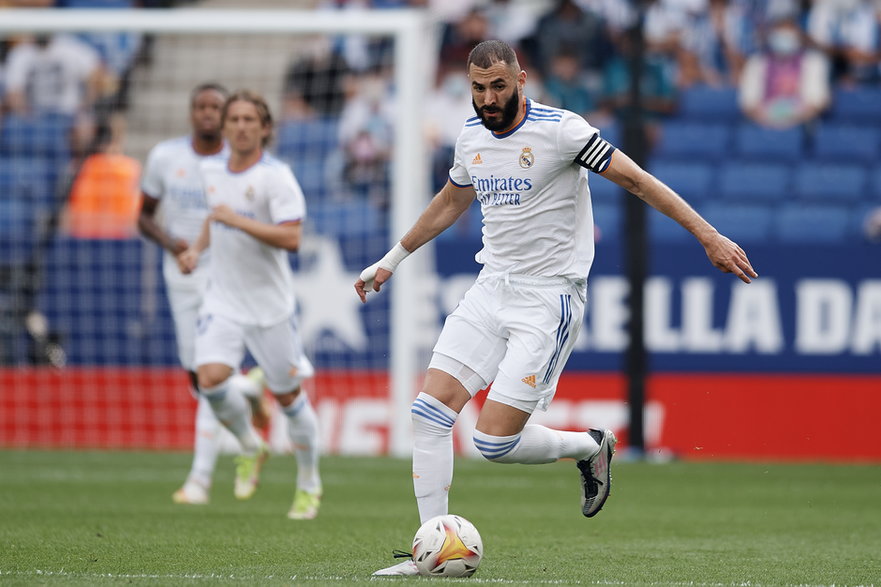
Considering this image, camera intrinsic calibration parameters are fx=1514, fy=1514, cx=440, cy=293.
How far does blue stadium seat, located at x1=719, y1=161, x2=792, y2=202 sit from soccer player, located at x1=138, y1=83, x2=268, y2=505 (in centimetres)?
774

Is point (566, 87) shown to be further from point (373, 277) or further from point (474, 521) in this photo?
point (373, 277)

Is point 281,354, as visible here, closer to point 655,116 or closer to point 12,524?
point 12,524

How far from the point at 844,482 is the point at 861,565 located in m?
4.85

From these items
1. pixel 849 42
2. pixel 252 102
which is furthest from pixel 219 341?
pixel 849 42

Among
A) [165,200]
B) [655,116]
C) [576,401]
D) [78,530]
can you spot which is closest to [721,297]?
[576,401]

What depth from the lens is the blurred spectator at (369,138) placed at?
559 inches

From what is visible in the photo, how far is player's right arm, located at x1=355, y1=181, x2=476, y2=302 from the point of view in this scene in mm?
6758

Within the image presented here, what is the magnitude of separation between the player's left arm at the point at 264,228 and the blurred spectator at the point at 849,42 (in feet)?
35.4

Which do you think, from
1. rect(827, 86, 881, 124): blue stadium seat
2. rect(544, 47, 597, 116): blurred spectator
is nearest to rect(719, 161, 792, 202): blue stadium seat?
rect(827, 86, 881, 124): blue stadium seat

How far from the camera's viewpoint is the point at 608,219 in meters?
15.6

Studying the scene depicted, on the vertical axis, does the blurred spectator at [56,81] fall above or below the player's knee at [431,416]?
above

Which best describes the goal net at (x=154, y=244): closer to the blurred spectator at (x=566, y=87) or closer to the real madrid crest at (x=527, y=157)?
the blurred spectator at (x=566, y=87)

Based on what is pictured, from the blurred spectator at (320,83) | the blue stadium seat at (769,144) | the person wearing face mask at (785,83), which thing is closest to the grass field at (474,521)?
the blurred spectator at (320,83)

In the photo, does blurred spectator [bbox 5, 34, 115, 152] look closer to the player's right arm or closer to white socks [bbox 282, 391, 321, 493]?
white socks [bbox 282, 391, 321, 493]
